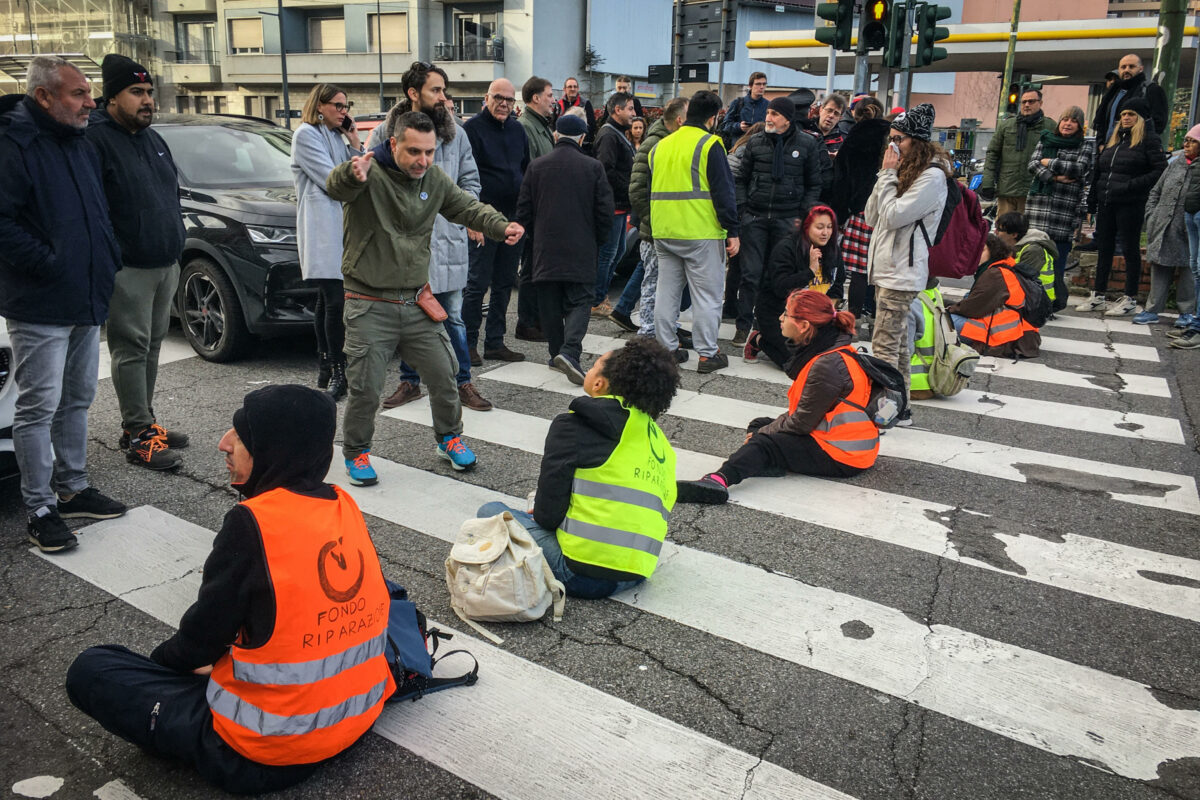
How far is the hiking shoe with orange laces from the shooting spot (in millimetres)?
5348

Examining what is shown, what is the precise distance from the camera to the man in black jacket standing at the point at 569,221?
725 cm

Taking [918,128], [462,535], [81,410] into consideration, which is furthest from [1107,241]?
[81,410]

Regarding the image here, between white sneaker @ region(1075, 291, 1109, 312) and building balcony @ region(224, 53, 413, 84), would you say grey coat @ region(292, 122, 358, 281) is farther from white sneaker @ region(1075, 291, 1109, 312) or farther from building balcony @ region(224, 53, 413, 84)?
building balcony @ region(224, 53, 413, 84)

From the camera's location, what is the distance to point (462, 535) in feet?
12.6

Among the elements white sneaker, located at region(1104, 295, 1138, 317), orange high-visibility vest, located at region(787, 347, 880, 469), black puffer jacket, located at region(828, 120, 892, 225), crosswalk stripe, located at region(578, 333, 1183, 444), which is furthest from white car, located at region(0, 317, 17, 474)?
white sneaker, located at region(1104, 295, 1138, 317)

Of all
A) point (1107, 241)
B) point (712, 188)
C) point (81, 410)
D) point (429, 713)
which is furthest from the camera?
point (1107, 241)

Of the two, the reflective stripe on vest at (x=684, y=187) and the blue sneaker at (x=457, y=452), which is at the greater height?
the reflective stripe on vest at (x=684, y=187)

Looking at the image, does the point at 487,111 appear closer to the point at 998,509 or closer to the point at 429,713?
the point at 998,509

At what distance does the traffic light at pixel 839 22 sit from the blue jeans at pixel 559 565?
1101 cm

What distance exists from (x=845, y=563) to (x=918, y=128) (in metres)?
3.29

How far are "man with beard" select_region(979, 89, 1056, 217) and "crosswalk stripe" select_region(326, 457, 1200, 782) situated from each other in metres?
8.71

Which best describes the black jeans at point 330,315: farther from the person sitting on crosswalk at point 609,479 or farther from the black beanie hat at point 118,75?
the person sitting on crosswalk at point 609,479

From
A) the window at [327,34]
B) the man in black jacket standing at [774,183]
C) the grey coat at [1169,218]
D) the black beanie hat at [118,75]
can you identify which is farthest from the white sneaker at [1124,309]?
the window at [327,34]

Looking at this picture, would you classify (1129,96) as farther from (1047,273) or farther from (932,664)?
(932,664)
